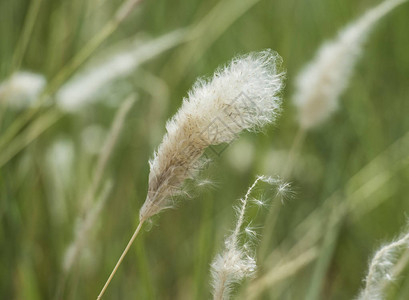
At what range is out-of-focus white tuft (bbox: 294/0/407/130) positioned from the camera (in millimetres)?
939

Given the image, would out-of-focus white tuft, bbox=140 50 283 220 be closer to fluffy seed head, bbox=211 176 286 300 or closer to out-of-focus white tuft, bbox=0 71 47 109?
fluffy seed head, bbox=211 176 286 300

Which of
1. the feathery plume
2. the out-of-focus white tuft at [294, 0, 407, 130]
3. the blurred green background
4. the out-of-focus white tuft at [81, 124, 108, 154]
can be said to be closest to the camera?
the feathery plume

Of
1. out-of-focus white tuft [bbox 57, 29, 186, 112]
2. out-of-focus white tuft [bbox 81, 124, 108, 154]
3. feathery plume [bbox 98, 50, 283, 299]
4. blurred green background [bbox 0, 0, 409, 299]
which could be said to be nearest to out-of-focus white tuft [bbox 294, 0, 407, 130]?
blurred green background [bbox 0, 0, 409, 299]

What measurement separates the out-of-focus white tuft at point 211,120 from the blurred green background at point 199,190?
0.85 feet

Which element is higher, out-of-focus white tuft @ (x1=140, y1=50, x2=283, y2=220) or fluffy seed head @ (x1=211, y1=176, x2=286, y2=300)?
out-of-focus white tuft @ (x1=140, y1=50, x2=283, y2=220)

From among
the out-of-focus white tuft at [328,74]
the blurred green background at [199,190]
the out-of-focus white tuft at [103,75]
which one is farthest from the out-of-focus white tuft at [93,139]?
the out-of-focus white tuft at [328,74]

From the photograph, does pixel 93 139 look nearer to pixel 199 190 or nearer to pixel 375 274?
pixel 199 190

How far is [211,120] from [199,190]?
16.7 inches

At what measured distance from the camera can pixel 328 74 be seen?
3.31 feet

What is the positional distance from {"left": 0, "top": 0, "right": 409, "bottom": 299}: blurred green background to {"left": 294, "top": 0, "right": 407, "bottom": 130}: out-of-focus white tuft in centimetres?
15

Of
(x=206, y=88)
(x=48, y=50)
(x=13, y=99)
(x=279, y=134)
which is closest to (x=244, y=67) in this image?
(x=206, y=88)

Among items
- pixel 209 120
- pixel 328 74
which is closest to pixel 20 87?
pixel 328 74

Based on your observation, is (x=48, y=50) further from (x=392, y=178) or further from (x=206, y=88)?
(x=206, y=88)

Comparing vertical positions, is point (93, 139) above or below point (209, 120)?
above
